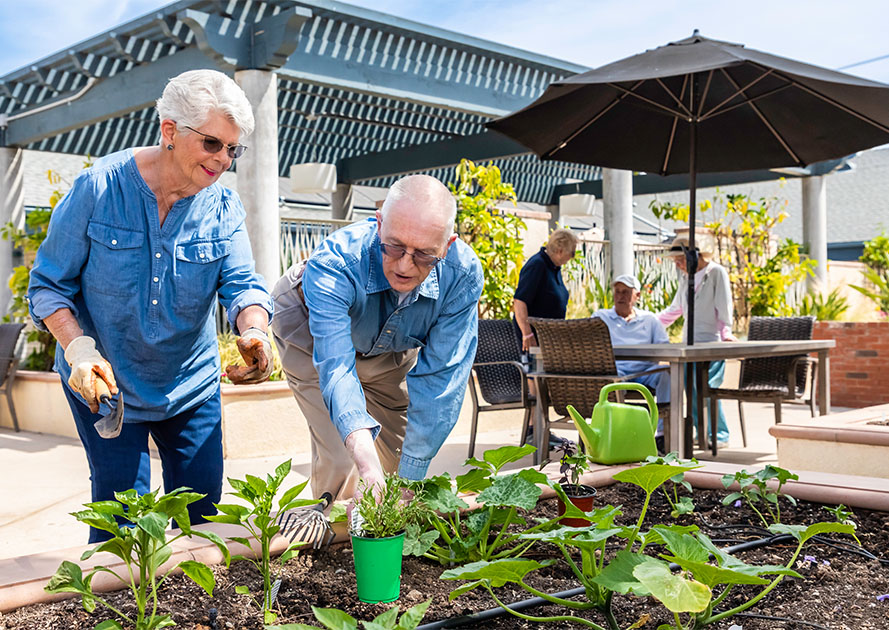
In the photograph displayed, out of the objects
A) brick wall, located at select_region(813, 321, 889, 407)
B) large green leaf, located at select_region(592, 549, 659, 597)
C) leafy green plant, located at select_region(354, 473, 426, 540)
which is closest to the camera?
large green leaf, located at select_region(592, 549, 659, 597)

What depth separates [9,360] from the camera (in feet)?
22.2

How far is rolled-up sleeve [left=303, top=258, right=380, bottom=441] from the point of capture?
178 centimetres

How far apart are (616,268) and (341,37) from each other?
385 centimetres

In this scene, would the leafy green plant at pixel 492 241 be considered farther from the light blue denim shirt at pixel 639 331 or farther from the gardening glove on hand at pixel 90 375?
the gardening glove on hand at pixel 90 375

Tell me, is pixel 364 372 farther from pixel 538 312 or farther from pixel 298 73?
pixel 298 73

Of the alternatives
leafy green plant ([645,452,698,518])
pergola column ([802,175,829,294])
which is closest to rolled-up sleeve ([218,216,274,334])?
leafy green plant ([645,452,698,518])

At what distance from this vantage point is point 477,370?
5.14 meters

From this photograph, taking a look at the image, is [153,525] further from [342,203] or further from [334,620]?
[342,203]

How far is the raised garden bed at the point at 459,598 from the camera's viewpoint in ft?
4.70

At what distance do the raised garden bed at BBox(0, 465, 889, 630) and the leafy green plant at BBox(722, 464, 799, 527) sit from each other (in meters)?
0.10

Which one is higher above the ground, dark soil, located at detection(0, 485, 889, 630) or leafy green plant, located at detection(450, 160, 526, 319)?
leafy green plant, located at detection(450, 160, 526, 319)

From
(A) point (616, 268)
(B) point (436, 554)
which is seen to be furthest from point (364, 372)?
(A) point (616, 268)

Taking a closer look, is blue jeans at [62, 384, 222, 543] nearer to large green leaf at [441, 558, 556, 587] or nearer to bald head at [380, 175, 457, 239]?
bald head at [380, 175, 457, 239]

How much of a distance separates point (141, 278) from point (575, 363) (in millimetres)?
2799
